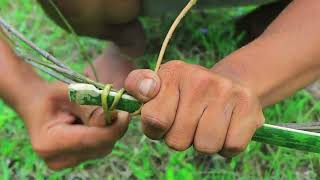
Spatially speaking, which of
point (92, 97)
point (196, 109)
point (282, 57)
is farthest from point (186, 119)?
point (282, 57)

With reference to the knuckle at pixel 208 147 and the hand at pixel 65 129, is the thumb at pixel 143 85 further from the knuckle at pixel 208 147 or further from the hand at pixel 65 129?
the hand at pixel 65 129

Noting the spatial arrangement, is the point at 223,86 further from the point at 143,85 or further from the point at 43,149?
the point at 43,149

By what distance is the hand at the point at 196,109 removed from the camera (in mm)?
842

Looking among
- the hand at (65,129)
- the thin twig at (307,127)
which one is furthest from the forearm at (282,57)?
the hand at (65,129)

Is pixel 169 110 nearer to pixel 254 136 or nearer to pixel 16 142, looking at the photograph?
pixel 254 136

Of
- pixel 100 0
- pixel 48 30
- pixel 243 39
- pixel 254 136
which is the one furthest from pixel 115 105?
pixel 48 30

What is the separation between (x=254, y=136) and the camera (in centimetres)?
89

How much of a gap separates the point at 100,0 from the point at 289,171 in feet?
1.88

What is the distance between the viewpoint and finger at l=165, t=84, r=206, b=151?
0.85m

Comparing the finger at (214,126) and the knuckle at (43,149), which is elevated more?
the finger at (214,126)

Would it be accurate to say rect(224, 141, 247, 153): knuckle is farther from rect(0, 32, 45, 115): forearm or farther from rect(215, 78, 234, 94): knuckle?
rect(0, 32, 45, 115): forearm

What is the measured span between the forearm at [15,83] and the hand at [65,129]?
0.02 metres

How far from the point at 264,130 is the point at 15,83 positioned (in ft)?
1.97

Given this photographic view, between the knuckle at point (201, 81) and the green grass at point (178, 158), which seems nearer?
the knuckle at point (201, 81)
